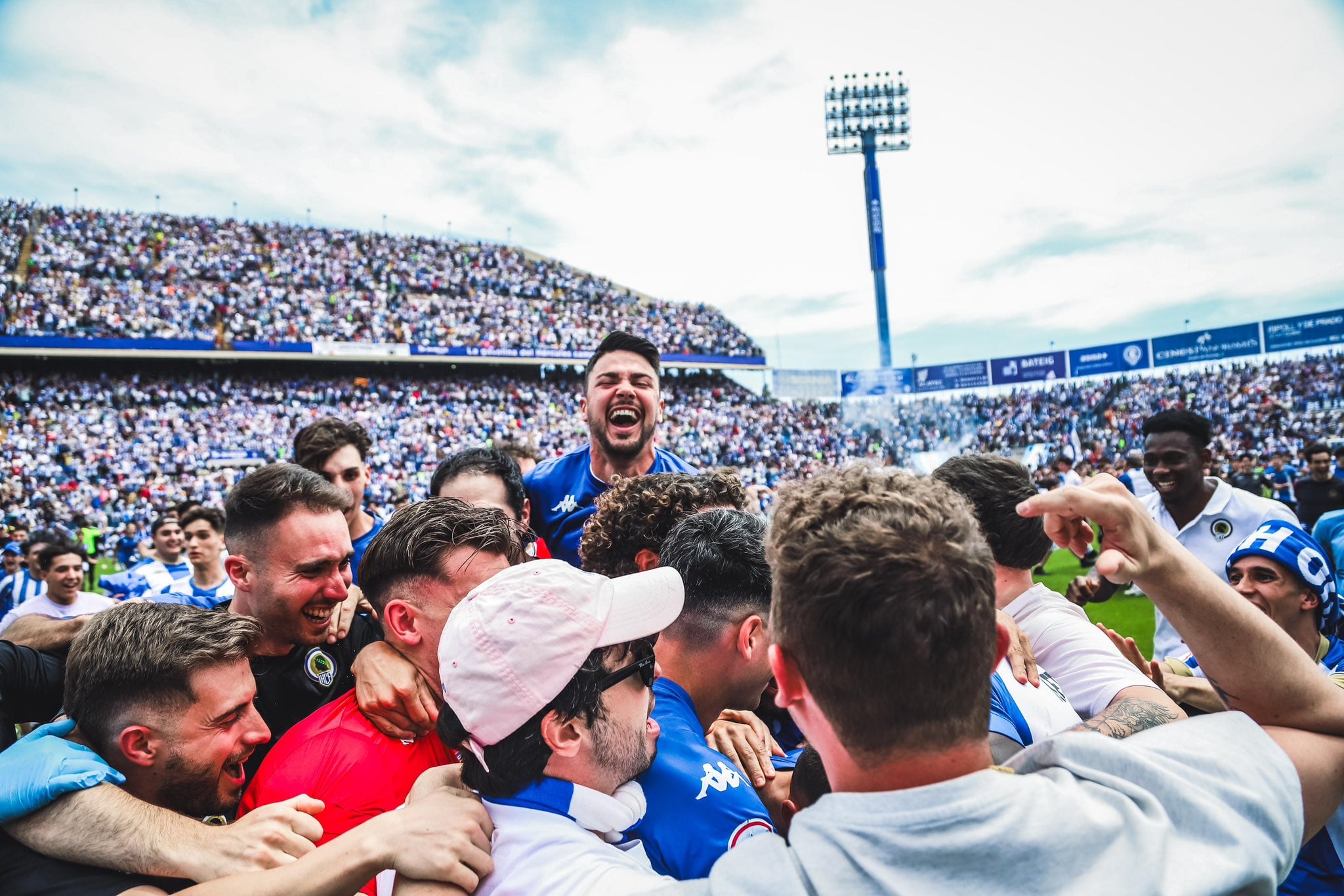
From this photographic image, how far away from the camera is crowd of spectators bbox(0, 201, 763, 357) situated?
34.4m

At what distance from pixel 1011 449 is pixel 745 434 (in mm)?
15049

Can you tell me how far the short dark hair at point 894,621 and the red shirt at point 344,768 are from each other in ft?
4.70

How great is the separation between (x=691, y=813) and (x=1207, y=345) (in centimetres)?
4988

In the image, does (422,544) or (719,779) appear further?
(422,544)

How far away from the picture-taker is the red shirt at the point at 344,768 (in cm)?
209

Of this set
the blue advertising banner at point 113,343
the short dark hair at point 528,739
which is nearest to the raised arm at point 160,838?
the short dark hair at point 528,739

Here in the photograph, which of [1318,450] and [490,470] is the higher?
[490,470]

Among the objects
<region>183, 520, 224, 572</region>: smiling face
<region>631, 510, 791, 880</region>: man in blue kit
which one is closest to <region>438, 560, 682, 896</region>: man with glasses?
<region>631, 510, 791, 880</region>: man in blue kit

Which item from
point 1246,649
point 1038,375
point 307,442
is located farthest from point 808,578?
point 1038,375

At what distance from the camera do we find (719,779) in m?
1.96

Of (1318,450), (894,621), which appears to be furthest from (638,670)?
(1318,450)

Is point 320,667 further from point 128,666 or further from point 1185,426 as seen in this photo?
point 1185,426

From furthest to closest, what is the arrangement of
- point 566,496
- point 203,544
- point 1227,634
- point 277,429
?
point 277,429 → point 203,544 → point 566,496 → point 1227,634

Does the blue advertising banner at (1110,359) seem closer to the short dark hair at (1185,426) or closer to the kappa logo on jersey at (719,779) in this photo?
the short dark hair at (1185,426)
